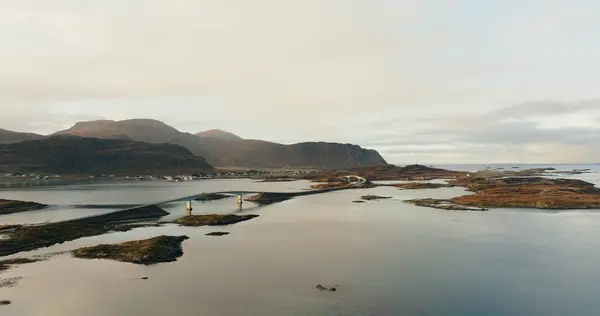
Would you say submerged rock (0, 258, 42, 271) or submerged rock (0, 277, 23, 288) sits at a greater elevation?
submerged rock (0, 258, 42, 271)

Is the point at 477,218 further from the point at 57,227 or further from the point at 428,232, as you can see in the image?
the point at 57,227

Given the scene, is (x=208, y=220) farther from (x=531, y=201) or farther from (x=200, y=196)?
(x=531, y=201)

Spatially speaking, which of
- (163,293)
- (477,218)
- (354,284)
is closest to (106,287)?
(163,293)

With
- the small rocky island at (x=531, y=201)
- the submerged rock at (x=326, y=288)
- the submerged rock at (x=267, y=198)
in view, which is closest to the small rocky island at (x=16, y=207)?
the submerged rock at (x=267, y=198)

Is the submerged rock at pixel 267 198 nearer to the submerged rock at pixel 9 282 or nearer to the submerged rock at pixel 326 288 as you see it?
the submerged rock at pixel 9 282

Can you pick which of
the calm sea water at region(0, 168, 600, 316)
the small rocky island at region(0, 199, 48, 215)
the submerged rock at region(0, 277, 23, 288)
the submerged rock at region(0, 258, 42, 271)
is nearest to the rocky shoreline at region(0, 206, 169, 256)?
the calm sea water at region(0, 168, 600, 316)

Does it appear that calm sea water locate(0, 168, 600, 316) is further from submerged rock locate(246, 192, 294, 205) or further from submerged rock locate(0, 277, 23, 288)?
submerged rock locate(246, 192, 294, 205)

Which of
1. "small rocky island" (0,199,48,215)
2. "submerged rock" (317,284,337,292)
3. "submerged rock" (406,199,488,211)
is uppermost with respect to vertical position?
"small rocky island" (0,199,48,215)
